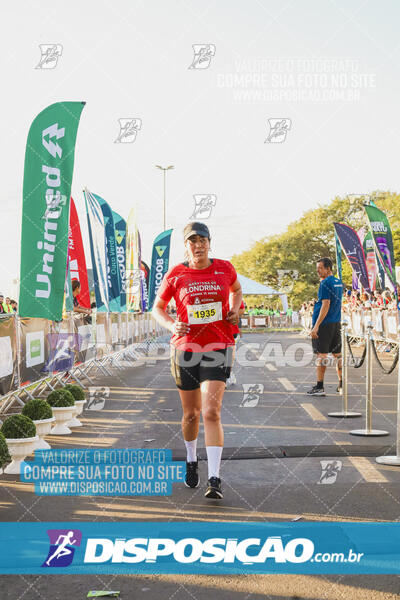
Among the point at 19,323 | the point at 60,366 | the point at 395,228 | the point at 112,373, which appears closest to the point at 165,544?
the point at 19,323

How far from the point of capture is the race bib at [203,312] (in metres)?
5.79

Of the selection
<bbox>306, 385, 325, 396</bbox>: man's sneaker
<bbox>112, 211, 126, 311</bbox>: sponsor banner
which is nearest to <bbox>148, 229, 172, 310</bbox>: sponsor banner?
<bbox>112, 211, 126, 311</bbox>: sponsor banner

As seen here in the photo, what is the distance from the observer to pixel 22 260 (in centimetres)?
943

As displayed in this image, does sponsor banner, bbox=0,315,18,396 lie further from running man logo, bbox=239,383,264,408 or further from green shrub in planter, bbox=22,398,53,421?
running man logo, bbox=239,383,264,408

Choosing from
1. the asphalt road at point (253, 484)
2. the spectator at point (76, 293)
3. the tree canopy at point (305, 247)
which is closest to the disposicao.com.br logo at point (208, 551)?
the asphalt road at point (253, 484)

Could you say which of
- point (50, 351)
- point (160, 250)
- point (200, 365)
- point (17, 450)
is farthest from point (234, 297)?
point (160, 250)

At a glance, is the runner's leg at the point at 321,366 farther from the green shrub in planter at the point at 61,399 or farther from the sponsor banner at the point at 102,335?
the sponsor banner at the point at 102,335

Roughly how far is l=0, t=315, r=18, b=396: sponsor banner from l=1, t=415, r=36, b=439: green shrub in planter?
5.85 ft

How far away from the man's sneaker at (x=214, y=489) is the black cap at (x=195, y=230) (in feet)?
6.24

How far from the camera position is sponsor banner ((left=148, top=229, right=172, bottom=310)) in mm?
29031

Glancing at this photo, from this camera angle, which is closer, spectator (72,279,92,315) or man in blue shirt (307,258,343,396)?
man in blue shirt (307,258,343,396)

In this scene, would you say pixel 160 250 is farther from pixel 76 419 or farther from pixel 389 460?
pixel 389 460

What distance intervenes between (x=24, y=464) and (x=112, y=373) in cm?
1072

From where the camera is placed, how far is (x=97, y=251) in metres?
19.3
